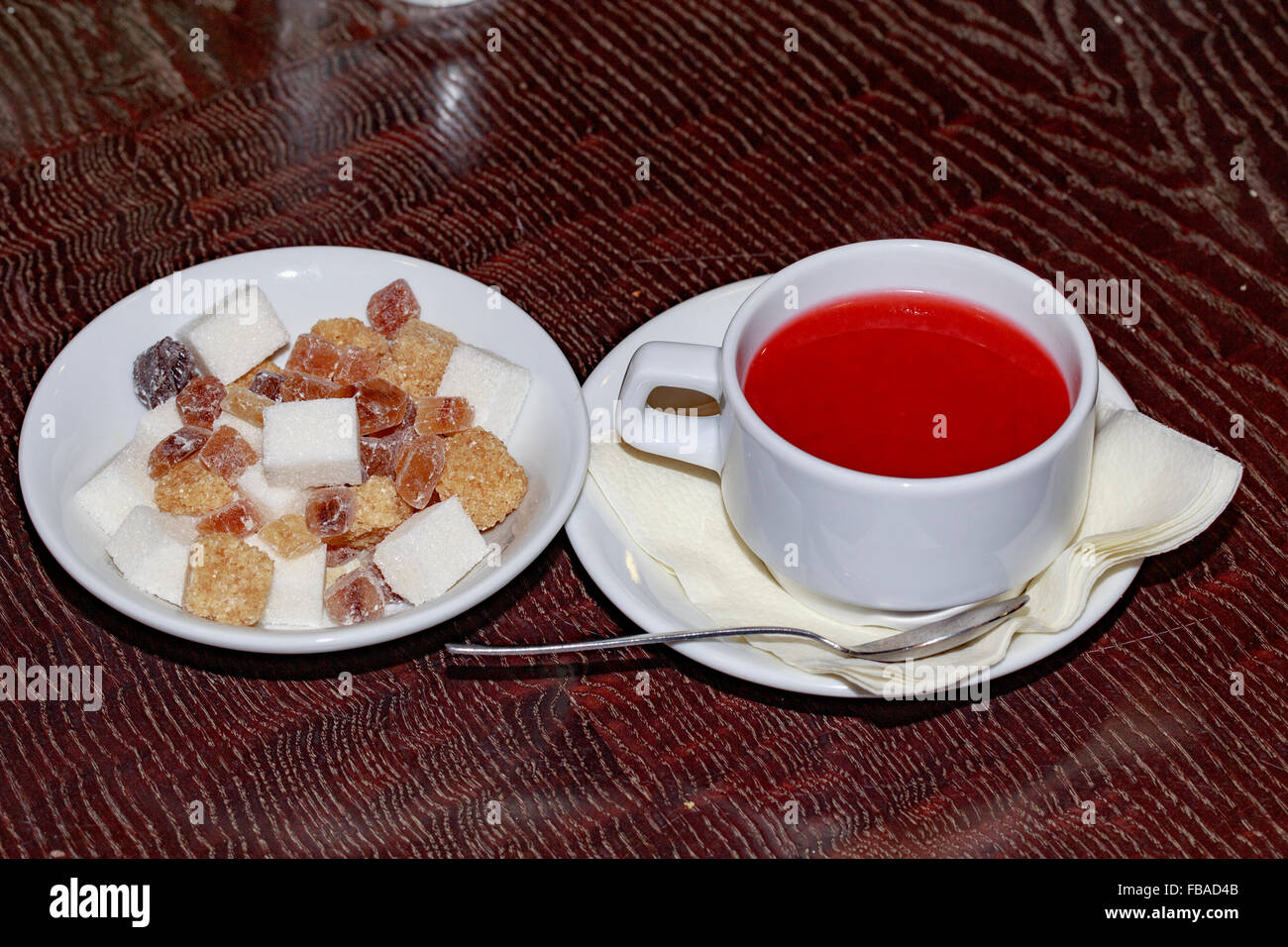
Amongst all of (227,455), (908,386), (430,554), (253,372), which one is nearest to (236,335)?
(253,372)

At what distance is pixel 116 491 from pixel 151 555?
0.38ft

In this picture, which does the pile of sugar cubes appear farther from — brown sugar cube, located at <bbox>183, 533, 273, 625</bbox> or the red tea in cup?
the red tea in cup

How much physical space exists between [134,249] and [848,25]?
1.05 m

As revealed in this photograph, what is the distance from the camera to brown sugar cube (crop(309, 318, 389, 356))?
1.43m

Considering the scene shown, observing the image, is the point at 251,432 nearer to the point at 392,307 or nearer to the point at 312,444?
the point at 312,444

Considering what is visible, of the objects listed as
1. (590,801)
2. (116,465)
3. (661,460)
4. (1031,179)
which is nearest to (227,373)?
(116,465)

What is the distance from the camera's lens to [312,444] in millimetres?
1259

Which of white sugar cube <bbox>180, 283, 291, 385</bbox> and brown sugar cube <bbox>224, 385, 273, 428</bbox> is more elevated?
white sugar cube <bbox>180, 283, 291, 385</bbox>

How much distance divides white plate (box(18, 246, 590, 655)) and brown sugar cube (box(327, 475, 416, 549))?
0.10 meters

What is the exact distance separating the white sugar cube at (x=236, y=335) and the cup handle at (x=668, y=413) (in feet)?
1.39

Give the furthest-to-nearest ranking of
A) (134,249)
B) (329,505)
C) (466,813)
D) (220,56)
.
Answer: (220,56) < (134,249) < (329,505) < (466,813)

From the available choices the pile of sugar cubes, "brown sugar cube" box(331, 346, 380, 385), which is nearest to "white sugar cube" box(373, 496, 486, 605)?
the pile of sugar cubes

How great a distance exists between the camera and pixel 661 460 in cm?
134

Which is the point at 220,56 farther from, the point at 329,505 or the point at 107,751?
the point at 107,751
